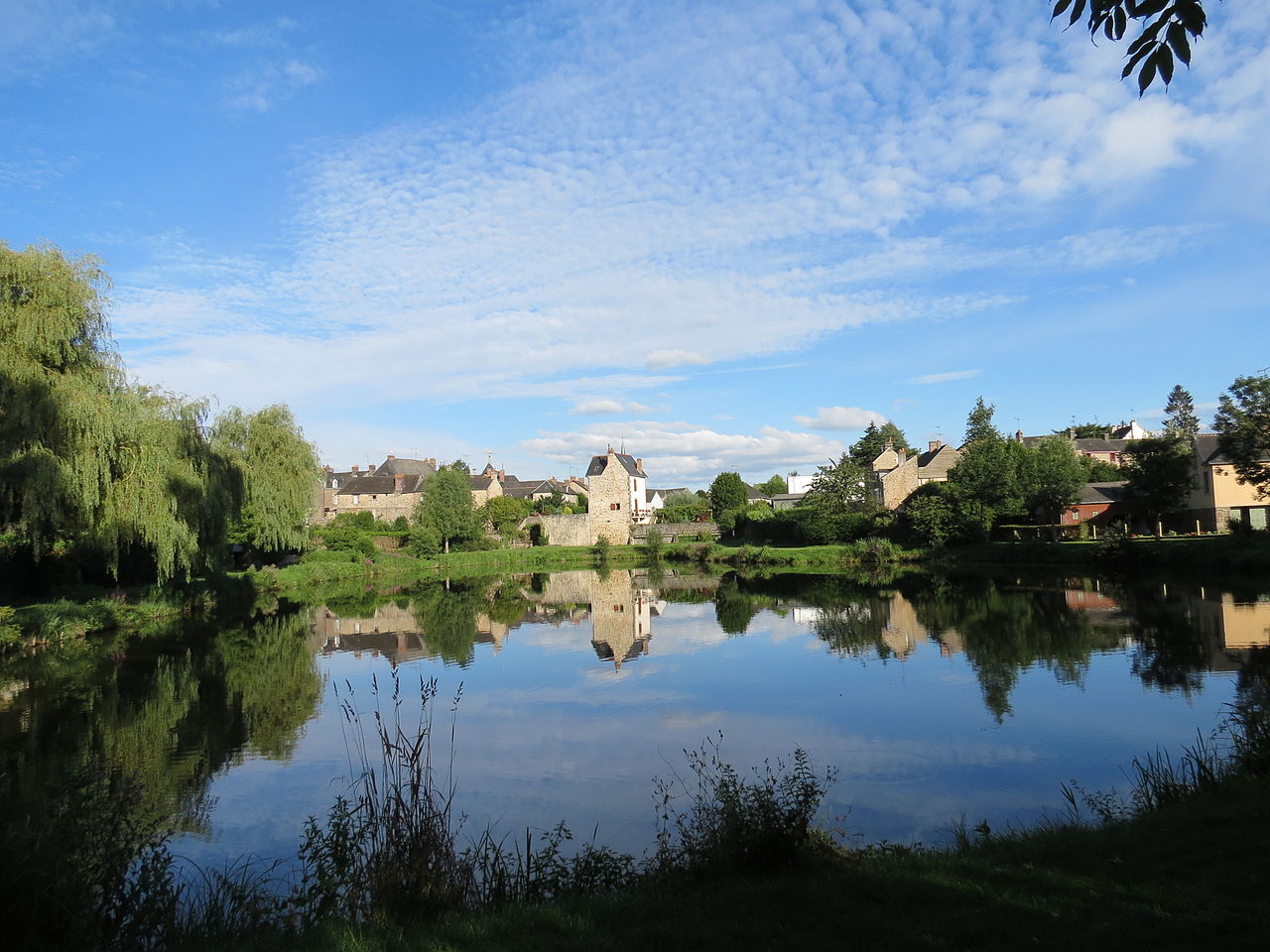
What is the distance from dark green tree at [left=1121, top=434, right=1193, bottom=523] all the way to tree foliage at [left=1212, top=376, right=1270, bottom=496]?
3.47m

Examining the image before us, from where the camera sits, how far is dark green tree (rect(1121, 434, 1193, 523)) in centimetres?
3588

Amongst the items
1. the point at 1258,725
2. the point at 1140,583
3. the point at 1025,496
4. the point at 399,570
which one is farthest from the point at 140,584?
the point at 1025,496

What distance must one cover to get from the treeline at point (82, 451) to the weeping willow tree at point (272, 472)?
28.6 ft

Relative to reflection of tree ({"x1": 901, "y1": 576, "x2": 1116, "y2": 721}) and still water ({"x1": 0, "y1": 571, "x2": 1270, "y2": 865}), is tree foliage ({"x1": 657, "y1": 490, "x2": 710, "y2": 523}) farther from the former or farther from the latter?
still water ({"x1": 0, "y1": 571, "x2": 1270, "y2": 865})

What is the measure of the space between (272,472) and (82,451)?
15.9 metres

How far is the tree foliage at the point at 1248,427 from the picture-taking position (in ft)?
101

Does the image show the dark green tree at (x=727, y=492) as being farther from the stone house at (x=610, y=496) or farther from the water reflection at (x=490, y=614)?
the water reflection at (x=490, y=614)

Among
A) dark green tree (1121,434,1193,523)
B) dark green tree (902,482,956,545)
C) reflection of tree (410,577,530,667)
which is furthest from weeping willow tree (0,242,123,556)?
dark green tree (1121,434,1193,523)

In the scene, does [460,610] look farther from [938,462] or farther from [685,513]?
[685,513]

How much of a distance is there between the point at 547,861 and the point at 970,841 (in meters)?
3.54

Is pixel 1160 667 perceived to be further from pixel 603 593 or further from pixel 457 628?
pixel 603 593

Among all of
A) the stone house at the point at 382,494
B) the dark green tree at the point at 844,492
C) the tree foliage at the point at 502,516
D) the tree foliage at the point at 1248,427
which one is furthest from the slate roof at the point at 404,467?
the tree foliage at the point at 1248,427

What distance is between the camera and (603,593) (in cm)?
3625

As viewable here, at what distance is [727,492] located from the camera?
6744cm
